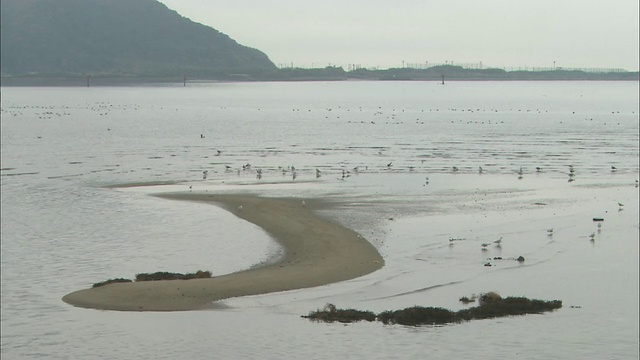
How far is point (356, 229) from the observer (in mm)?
43062

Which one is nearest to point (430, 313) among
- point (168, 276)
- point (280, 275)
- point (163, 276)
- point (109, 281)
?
point (280, 275)

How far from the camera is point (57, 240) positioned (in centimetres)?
4300

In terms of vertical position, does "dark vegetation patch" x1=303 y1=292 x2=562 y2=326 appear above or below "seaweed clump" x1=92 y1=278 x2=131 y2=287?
above

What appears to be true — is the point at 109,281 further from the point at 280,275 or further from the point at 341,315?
the point at 341,315

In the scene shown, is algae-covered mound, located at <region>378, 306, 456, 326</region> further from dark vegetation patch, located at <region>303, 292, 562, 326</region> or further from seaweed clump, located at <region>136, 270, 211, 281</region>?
seaweed clump, located at <region>136, 270, 211, 281</region>

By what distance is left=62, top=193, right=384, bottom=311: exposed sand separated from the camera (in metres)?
31.5

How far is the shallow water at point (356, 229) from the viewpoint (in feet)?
92.4

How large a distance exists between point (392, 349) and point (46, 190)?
37593 mm

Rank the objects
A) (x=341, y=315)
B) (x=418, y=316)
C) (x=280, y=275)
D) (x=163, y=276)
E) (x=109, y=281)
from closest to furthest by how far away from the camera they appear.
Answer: (x=418, y=316)
(x=341, y=315)
(x=109, y=281)
(x=163, y=276)
(x=280, y=275)

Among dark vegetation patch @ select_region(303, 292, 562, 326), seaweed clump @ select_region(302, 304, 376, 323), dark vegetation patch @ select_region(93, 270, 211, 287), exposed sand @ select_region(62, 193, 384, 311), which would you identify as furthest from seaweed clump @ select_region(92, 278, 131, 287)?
dark vegetation patch @ select_region(303, 292, 562, 326)

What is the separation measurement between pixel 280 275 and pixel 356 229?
9134mm

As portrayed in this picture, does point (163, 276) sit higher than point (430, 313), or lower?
lower

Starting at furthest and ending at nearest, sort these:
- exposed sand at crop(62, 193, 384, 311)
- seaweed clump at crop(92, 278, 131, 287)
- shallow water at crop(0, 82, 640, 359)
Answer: seaweed clump at crop(92, 278, 131, 287) < exposed sand at crop(62, 193, 384, 311) < shallow water at crop(0, 82, 640, 359)

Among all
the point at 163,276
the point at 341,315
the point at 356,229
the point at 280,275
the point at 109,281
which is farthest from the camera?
the point at 356,229
